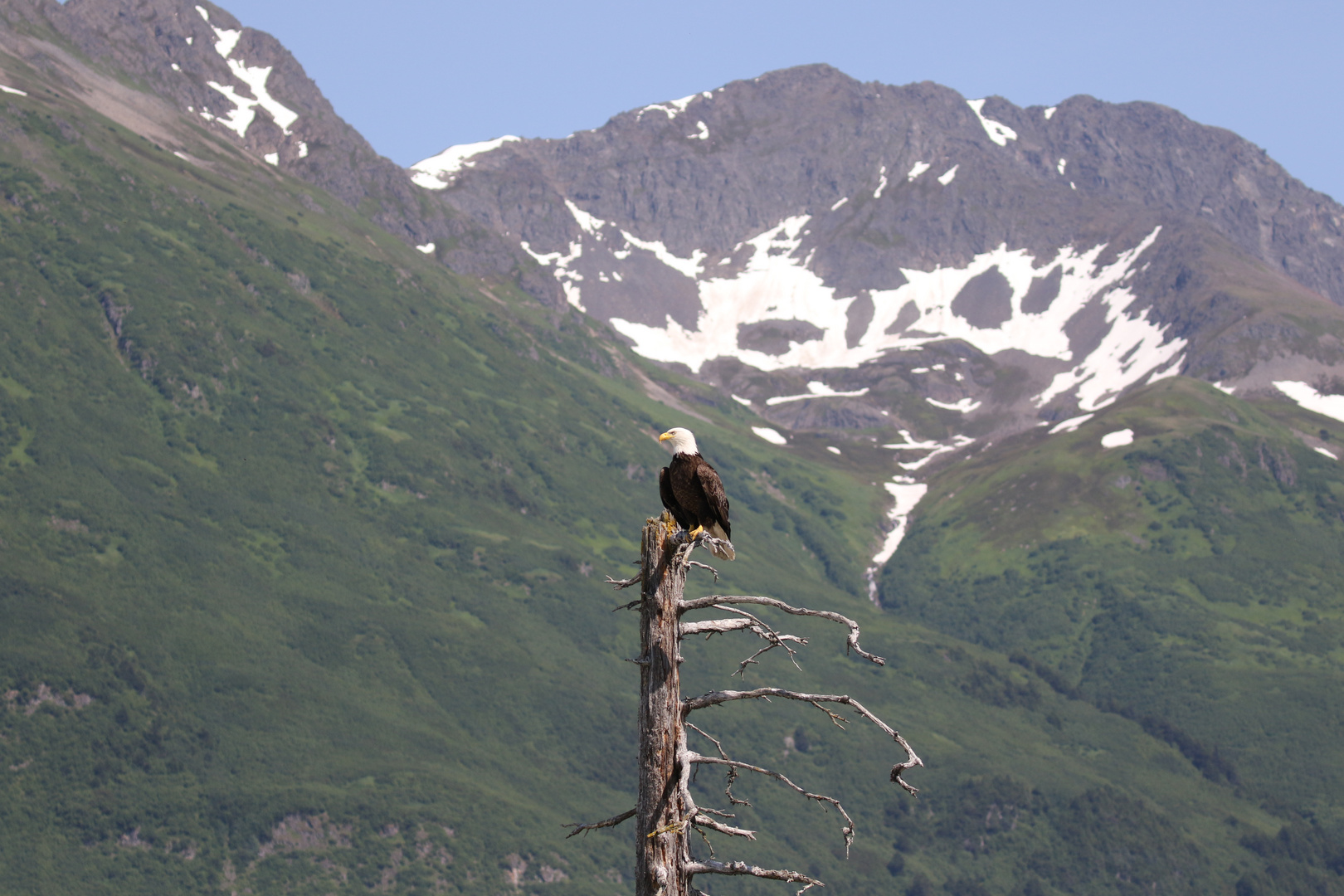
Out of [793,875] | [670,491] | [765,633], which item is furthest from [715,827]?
Result: [670,491]

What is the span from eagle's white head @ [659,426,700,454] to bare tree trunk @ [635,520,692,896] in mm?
4353

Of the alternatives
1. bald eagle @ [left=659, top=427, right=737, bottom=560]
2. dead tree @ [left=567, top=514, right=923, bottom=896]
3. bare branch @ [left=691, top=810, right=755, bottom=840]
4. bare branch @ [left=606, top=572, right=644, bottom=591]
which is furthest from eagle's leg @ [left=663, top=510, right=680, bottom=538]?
bare branch @ [left=691, top=810, right=755, bottom=840]

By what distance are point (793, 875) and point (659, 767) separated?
231cm

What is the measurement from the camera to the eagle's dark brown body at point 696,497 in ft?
65.3

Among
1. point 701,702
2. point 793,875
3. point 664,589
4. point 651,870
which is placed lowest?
point 651,870

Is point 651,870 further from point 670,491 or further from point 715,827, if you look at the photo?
point 670,491

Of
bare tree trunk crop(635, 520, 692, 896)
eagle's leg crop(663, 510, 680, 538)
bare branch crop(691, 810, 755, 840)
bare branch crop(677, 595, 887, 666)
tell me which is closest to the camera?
bare branch crop(677, 595, 887, 666)

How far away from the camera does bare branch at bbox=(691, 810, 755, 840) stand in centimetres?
1544

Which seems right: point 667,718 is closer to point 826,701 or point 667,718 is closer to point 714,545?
point 826,701

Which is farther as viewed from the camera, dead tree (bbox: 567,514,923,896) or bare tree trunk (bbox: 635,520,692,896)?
bare tree trunk (bbox: 635,520,692,896)

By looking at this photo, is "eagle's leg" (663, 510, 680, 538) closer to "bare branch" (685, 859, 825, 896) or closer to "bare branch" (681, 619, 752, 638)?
"bare branch" (681, 619, 752, 638)

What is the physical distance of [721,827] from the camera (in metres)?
15.6

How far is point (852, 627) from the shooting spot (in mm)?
14523

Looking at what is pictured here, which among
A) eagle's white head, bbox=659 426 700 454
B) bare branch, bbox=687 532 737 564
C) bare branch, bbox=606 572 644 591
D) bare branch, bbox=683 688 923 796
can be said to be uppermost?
eagle's white head, bbox=659 426 700 454
